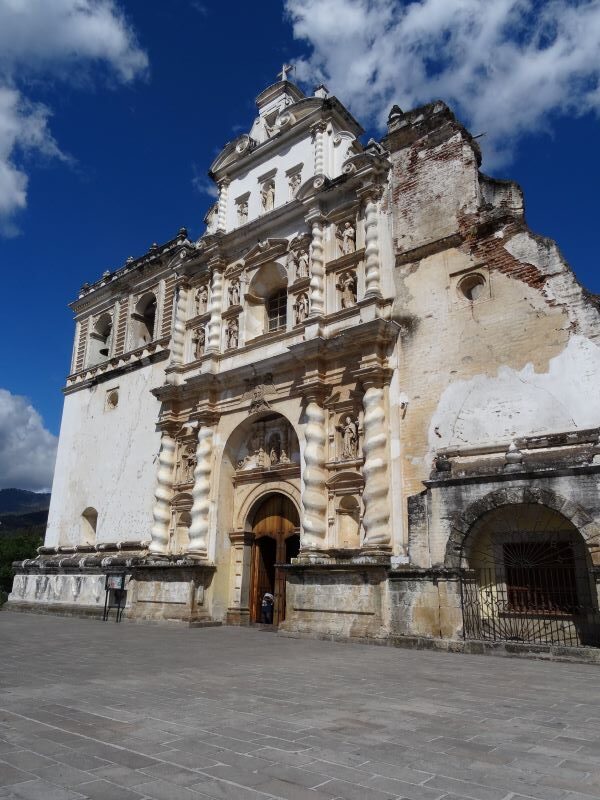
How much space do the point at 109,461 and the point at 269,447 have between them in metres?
7.67

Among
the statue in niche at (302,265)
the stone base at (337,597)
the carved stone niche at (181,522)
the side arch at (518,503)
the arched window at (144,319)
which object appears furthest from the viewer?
the arched window at (144,319)

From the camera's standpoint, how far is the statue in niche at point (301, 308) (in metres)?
16.6

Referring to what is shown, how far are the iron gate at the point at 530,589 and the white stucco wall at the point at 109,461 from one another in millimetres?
11503

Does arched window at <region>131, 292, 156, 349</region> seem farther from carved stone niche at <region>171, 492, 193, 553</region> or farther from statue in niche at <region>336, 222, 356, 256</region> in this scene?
statue in niche at <region>336, 222, 356, 256</region>

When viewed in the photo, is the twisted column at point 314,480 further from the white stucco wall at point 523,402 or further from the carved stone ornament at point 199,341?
the carved stone ornament at point 199,341

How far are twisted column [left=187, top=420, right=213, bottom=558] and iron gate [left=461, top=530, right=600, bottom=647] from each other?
808 cm

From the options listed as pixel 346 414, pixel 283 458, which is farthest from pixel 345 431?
pixel 283 458

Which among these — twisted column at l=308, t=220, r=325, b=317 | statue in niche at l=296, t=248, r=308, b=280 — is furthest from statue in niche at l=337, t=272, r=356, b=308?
statue in niche at l=296, t=248, r=308, b=280

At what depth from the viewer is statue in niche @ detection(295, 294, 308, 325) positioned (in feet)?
54.5

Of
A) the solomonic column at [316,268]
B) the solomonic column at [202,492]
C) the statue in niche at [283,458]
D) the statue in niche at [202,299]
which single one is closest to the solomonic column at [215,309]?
the statue in niche at [202,299]

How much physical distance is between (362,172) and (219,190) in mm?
6639

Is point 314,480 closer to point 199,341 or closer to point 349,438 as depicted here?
point 349,438

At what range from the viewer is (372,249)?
15.2 m

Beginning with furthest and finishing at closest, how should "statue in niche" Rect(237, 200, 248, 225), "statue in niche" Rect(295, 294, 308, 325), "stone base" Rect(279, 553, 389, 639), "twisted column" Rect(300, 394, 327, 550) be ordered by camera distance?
"statue in niche" Rect(237, 200, 248, 225) → "statue in niche" Rect(295, 294, 308, 325) → "twisted column" Rect(300, 394, 327, 550) → "stone base" Rect(279, 553, 389, 639)
